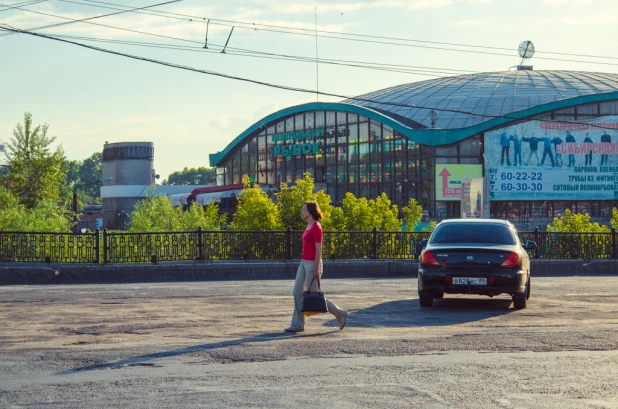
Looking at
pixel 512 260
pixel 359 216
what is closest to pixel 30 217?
pixel 359 216

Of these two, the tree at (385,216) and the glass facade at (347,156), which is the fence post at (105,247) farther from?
the glass facade at (347,156)

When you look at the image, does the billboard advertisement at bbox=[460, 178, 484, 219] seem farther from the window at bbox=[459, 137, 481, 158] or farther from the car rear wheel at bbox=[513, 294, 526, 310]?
the window at bbox=[459, 137, 481, 158]

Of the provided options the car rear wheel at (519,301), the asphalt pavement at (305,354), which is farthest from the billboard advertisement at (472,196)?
the car rear wheel at (519,301)

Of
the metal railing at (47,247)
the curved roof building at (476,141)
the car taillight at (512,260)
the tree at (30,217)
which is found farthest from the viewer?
the curved roof building at (476,141)

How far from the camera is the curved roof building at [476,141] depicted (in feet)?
221

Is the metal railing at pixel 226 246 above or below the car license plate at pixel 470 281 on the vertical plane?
above

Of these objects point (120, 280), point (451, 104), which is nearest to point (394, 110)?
point (451, 104)

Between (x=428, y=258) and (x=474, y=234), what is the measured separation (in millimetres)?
1199

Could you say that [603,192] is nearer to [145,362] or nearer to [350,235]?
[350,235]

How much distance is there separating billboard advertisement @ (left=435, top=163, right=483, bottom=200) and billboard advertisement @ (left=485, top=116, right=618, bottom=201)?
53.6 inches

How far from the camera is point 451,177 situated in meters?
66.6

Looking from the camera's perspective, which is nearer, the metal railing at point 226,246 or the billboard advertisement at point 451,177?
the metal railing at point 226,246

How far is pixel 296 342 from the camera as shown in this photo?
10.9 meters

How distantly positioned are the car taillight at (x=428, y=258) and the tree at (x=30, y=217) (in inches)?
1009
